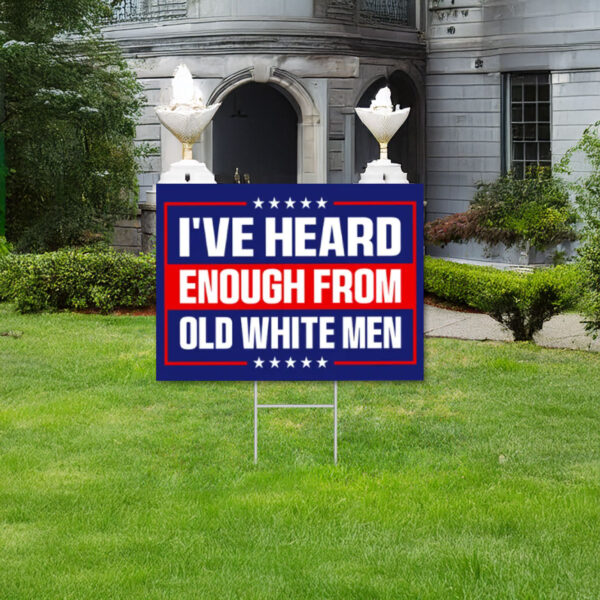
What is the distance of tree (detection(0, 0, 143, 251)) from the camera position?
805 inches

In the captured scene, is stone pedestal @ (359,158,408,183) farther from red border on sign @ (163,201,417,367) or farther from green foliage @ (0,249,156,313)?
red border on sign @ (163,201,417,367)

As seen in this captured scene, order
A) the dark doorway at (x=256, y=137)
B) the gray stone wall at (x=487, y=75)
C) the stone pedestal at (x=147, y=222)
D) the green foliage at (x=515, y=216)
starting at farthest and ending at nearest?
the dark doorway at (x=256, y=137), the stone pedestal at (x=147, y=222), the gray stone wall at (x=487, y=75), the green foliage at (x=515, y=216)

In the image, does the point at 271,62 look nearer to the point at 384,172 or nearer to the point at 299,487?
the point at 384,172

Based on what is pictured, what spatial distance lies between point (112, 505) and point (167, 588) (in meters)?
1.55

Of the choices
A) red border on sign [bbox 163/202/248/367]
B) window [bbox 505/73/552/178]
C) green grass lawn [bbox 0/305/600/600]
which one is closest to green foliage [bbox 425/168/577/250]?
window [bbox 505/73/552/178]

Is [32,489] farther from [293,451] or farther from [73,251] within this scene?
[73,251]

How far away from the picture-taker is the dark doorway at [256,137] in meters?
28.6

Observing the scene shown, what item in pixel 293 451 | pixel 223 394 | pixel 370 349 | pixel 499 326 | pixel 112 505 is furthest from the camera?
pixel 499 326

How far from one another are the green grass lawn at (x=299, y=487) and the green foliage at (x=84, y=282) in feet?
12.6

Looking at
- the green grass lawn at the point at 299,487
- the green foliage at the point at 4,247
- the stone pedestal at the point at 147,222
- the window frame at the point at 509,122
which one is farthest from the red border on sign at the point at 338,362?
the window frame at the point at 509,122

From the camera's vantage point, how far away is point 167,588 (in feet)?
→ 21.4

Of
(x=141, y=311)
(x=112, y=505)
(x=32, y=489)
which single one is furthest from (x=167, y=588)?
(x=141, y=311)

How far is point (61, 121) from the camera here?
20.8 meters

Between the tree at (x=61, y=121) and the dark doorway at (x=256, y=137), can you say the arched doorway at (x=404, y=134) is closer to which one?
the dark doorway at (x=256, y=137)
